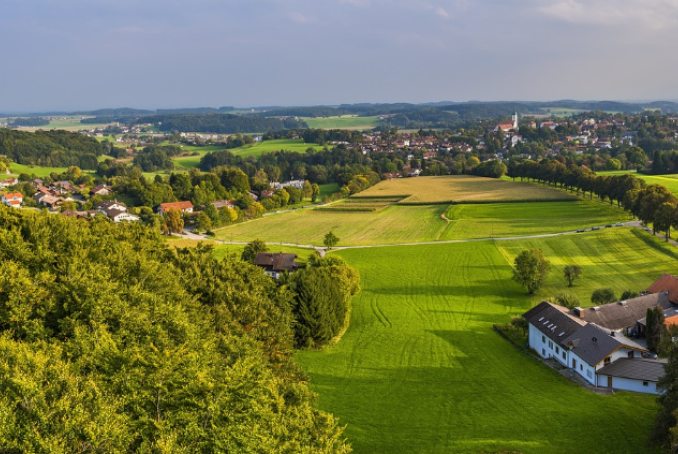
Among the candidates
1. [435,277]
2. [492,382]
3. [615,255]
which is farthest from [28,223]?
[615,255]

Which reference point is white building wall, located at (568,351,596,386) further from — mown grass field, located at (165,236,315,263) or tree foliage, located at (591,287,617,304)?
mown grass field, located at (165,236,315,263)

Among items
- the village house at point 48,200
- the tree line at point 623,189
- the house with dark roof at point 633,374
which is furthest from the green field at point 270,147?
the house with dark roof at point 633,374

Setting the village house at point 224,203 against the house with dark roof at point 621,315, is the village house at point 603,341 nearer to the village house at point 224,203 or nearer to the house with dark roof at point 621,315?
the house with dark roof at point 621,315

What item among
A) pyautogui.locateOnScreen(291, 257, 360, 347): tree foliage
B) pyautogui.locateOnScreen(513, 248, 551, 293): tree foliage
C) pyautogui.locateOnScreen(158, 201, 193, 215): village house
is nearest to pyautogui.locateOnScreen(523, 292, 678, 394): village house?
pyautogui.locateOnScreen(513, 248, 551, 293): tree foliage

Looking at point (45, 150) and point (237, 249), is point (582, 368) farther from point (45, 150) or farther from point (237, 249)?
point (45, 150)

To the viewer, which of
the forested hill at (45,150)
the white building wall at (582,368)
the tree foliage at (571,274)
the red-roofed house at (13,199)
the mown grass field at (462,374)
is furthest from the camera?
the forested hill at (45,150)

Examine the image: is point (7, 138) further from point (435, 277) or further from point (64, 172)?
point (435, 277)
